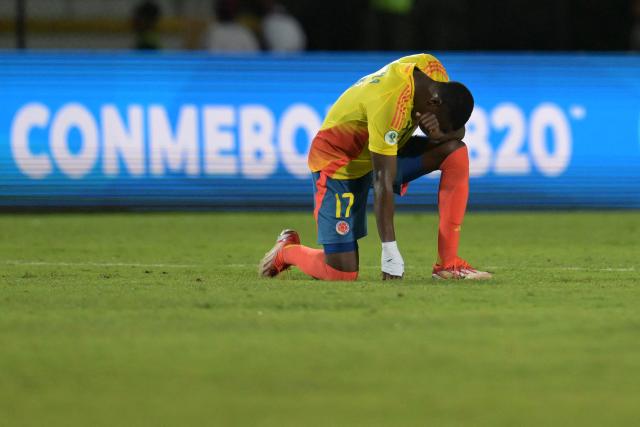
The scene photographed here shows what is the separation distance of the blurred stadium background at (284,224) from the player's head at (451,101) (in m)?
1.02

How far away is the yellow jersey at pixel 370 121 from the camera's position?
8211 millimetres

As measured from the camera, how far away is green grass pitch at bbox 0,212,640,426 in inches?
195

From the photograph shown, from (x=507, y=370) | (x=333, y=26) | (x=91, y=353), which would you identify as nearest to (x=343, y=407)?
(x=507, y=370)

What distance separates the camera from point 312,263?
897 centimetres

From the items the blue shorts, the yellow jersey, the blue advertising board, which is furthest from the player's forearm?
the blue advertising board

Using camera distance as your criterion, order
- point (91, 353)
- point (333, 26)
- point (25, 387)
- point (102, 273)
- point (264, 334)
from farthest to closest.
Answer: point (333, 26)
point (102, 273)
point (264, 334)
point (91, 353)
point (25, 387)

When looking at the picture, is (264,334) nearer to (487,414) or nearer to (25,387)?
(25,387)

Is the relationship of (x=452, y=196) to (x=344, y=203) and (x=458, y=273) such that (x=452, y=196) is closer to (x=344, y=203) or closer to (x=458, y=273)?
(x=458, y=273)

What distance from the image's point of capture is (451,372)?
5.59m

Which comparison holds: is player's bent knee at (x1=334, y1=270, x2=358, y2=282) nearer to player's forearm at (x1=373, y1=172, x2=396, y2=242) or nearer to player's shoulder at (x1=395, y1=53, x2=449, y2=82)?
player's forearm at (x1=373, y1=172, x2=396, y2=242)

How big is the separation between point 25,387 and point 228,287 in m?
3.11

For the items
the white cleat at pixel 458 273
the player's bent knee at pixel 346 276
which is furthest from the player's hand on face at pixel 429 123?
the player's bent knee at pixel 346 276

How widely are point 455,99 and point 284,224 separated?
17.9 feet

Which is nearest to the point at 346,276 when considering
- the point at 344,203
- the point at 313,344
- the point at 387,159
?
the point at 344,203
